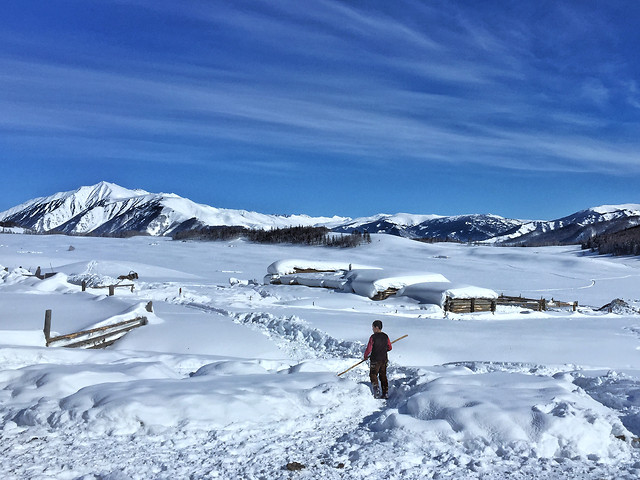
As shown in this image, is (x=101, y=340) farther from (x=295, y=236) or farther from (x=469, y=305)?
(x=295, y=236)

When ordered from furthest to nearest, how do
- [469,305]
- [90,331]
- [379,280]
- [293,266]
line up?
[293,266] < [379,280] < [469,305] < [90,331]

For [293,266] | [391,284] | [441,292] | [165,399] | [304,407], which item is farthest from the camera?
[293,266]

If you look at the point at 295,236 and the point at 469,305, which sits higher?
the point at 295,236

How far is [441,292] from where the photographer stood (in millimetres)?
28031

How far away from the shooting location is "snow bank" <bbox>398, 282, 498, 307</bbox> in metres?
28.1

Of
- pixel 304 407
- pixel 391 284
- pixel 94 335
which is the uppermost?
pixel 391 284

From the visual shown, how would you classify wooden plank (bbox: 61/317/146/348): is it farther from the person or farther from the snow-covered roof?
the snow-covered roof

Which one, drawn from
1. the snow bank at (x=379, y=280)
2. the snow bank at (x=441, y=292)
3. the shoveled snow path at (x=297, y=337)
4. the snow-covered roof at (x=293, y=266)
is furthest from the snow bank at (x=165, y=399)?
the snow-covered roof at (x=293, y=266)

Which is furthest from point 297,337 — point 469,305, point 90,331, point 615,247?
point 615,247

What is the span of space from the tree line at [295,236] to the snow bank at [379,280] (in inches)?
2484

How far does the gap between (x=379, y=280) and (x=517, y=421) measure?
24.3 m

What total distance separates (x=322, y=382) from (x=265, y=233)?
348 ft

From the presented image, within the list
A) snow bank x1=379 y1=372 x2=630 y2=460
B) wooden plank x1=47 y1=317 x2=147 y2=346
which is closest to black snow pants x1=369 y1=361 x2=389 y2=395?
snow bank x1=379 y1=372 x2=630 y2=460

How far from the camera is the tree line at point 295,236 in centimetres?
9969
